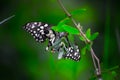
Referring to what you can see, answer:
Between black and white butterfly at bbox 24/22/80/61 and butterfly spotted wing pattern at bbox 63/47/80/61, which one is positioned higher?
black and white butterfly at bbox 24/22/80/61

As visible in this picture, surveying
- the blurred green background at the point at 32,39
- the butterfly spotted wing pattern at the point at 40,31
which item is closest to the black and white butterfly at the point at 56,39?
the butterfly spotted wing pattern at the point at 40,31

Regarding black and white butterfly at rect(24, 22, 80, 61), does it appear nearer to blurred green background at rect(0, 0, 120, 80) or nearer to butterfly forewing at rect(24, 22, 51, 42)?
butterfly forewing at rect(24, 22, 51, 42)

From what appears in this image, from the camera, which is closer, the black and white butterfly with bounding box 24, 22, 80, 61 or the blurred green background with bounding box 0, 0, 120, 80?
the black and white butterfly with bounding box 24, 22, 80, 61

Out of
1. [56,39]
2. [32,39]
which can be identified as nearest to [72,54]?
[56,39]

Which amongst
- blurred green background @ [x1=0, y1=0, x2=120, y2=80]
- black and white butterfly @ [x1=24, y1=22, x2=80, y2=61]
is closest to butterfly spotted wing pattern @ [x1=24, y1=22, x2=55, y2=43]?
black and white butterfly @ [x1=24, y1=22, x2=80, y2=61]

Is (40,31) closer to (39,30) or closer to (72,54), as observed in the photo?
(39,30)

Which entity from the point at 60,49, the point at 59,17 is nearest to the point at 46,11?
the point at 59,17
